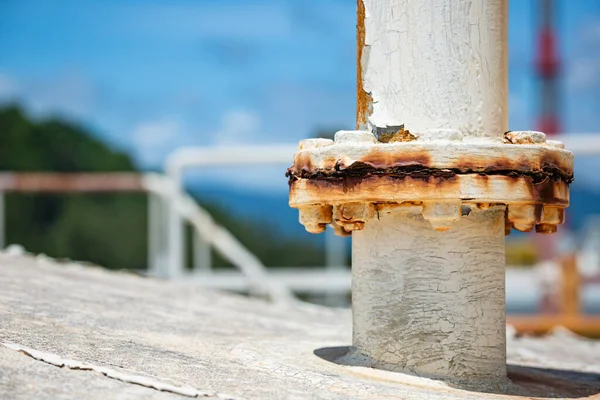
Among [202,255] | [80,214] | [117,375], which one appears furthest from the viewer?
[80,214]

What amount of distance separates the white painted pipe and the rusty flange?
8 cm

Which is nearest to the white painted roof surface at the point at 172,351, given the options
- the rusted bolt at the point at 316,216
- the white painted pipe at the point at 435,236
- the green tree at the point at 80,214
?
the white painted pipe at the point at 435,236

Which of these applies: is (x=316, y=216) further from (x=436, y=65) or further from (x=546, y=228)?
(x=546, y=228)

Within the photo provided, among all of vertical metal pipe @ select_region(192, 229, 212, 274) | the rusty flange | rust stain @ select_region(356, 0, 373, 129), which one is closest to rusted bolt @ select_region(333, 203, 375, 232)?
the rusty flange

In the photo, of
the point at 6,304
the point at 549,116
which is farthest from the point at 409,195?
the point at 549,116

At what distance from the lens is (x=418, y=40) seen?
2.62 metres

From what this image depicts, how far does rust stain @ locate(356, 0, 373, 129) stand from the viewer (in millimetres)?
2721

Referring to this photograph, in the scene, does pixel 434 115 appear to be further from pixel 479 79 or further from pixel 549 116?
pixel 549 116

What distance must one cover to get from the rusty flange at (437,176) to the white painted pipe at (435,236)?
0.28 feet

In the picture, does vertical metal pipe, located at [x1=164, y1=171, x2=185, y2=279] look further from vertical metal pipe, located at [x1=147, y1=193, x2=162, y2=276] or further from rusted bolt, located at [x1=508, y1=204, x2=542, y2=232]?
rusted bolt, located at [x1=508, y1=204, x2=542, y2=232]

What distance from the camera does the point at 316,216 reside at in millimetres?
2695

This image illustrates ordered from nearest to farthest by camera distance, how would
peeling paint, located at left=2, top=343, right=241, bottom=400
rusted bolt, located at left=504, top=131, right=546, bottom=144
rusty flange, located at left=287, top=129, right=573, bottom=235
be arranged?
peeling paint, located at left=2, top=343, right=241, bottom=400, rusty flange, located at left=287, top=129, right=573, bottom=235, rusted bolt, located at left=504, top=131, right=546, bottom=144

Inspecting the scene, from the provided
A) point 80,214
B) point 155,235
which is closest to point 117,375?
point 155,235

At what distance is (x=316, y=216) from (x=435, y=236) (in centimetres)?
34
